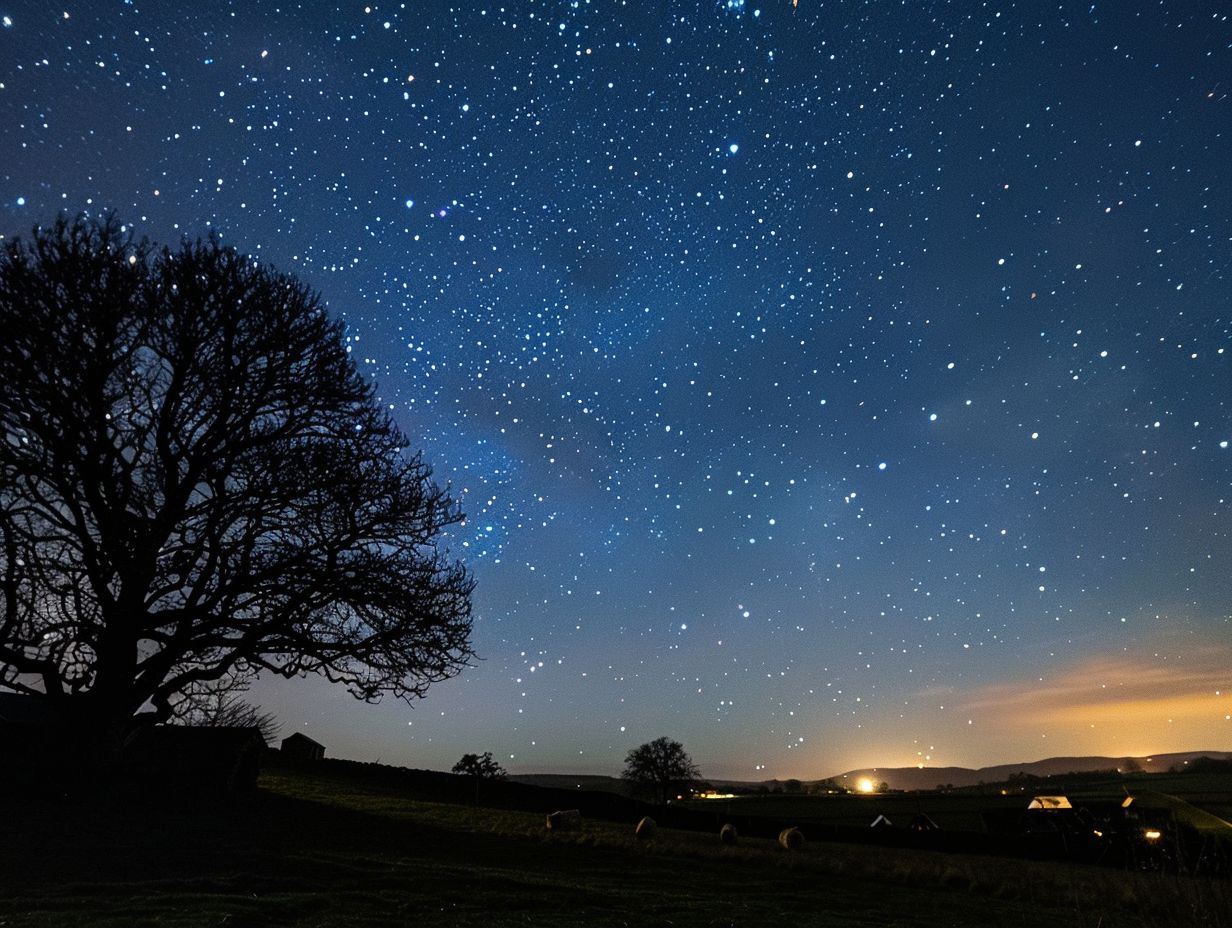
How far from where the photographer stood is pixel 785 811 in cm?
6612

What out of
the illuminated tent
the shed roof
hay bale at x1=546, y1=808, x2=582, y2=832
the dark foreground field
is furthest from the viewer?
the shed roof

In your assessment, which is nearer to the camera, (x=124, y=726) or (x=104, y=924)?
(x=104, y=924)

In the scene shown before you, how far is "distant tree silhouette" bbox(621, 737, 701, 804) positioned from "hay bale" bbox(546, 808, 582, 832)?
212 ft

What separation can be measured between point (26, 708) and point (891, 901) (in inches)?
1529

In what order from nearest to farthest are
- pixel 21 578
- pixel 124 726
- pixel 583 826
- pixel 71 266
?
pixel 21 578 < pixel 71 266 < pixel 124 726 < pixel 583 826

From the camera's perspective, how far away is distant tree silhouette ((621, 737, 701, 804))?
8362 centimetres

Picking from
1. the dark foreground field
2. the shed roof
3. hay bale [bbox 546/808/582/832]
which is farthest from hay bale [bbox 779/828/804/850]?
the shed roof

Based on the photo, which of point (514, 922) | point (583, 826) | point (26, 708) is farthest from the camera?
point (26, 708)

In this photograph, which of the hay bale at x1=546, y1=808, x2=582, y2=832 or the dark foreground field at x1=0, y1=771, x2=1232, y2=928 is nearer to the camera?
the dark foreground field at x1=0, y1=771, x2=1232, y2=928

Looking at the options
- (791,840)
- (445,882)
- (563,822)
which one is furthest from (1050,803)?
(445,882)

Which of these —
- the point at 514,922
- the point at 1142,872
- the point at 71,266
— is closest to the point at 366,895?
the point at 514,922

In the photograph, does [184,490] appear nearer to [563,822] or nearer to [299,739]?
[563,822]

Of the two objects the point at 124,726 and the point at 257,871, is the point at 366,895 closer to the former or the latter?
the point at 257,871

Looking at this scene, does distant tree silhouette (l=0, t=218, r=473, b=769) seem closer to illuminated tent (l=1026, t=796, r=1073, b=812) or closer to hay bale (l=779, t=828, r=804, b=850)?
hay bale (l=779, t=828, r=804, b=850)
